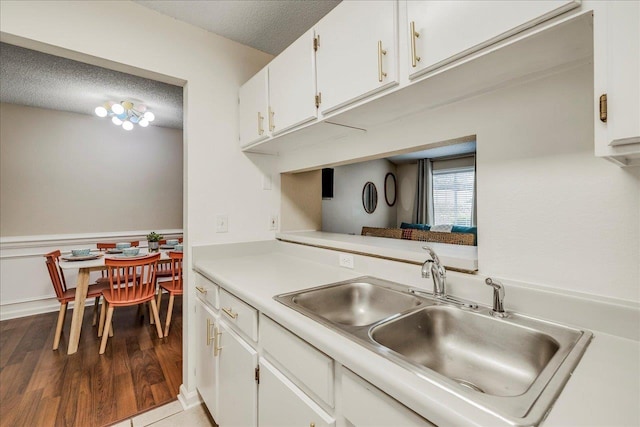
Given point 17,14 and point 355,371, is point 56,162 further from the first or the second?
point 355,371

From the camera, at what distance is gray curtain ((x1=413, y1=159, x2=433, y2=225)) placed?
6047 mm

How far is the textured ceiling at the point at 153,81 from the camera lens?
5.41 feet

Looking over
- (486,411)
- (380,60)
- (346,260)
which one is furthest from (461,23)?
(346,260)

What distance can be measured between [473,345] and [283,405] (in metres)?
0.64

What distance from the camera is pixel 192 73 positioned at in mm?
1832

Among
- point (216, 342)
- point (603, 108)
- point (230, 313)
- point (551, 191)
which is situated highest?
point (603, 108)

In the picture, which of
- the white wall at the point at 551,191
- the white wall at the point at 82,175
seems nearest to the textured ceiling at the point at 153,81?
the white wall at the point at 82,175

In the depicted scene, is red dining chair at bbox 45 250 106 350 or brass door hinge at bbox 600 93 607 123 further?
red dining chair at bbox 45 250 106 350

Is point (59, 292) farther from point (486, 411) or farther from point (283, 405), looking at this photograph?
point (486, 411)

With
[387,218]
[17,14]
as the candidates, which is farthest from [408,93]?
[387,218]

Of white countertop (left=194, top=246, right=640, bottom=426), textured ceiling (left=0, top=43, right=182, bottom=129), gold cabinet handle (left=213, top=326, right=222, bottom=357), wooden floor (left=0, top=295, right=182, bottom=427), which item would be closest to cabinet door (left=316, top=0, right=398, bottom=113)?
white countertop (left=194, top=246, right=640, bottom=426)

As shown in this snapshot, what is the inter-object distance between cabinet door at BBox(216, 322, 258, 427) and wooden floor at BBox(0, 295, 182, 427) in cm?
77

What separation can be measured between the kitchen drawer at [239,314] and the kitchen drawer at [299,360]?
59 millimetres

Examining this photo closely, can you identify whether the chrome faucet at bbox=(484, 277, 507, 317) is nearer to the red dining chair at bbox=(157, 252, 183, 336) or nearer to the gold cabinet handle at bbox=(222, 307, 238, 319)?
the gold cabinet handle at bbox=(222, 307, 238, 319)
